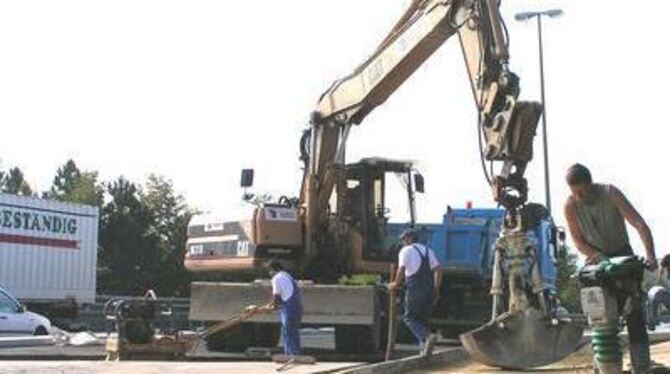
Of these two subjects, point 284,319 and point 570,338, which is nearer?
point 570,338

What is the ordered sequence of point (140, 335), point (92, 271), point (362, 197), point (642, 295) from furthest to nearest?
point (92, 271) < point (362, 197) < point (140, 335) < point (642, 295)

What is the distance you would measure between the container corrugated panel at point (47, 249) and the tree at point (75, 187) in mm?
40248

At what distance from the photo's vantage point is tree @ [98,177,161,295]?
2478 inches

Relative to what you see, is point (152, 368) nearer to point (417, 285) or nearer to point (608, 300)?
point (417, 285)

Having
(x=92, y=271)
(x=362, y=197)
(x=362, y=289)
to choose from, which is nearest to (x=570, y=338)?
(x=362, y=289)

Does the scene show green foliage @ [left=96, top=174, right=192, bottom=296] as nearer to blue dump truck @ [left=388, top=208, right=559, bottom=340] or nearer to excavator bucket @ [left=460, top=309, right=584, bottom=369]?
blue dump truck @ [left=388, top=208, right=559, bottom=340]

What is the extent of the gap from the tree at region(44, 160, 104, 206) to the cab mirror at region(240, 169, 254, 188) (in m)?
57.7

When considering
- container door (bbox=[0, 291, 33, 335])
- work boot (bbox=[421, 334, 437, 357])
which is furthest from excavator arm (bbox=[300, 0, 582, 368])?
container door (bbox=[0, 291, 33, 335])

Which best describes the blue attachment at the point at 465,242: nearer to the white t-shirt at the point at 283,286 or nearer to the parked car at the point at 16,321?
the white t-shirt at the point at 283,286

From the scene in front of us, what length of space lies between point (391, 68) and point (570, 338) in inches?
303

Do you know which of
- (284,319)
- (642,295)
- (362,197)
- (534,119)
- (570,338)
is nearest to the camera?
(642,295)

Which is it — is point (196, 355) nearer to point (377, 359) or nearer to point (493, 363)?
point (377, 359)

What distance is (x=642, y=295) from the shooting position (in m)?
6.57

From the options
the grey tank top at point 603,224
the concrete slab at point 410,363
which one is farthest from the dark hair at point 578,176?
the concrete slab at point 410,363
